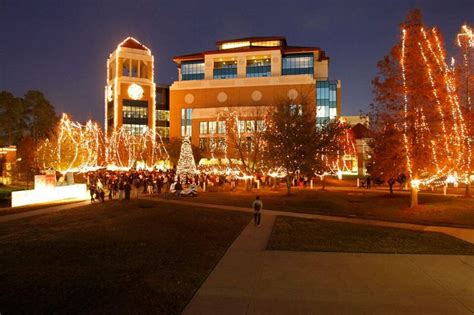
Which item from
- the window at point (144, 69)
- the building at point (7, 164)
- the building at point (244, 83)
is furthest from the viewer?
the window at point (144, 69)

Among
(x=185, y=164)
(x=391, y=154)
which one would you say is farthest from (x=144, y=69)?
(x=391, y=154)

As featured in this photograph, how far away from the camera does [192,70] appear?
9094cm

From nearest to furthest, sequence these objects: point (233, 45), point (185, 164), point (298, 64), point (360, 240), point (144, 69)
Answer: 1. point (360, 240)
2. point (185, 164)
3. point (298, 64)
4. point (144, 69)
5. point (233, 45)

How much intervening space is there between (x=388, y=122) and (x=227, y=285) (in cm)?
1934

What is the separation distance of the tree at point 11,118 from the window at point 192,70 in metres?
35.1

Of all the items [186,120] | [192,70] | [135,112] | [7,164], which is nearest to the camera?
[7,164]

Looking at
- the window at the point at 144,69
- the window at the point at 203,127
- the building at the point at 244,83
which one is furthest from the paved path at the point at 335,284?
the window at the point at 144,69

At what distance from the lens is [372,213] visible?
2331 cm

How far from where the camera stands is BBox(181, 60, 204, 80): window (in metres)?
90.2

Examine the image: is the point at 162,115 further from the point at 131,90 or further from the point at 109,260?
the point at 109,260

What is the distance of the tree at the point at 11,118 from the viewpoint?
64.1 meters

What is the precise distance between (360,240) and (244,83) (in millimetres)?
68569

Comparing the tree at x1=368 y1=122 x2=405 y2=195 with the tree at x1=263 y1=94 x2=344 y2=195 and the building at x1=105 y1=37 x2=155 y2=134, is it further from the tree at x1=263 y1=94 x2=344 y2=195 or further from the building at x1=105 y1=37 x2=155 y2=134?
the building at x1=105 y1=37 x2=155 y2=134

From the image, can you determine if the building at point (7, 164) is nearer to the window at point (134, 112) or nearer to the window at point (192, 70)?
the window at point (134, 112)
